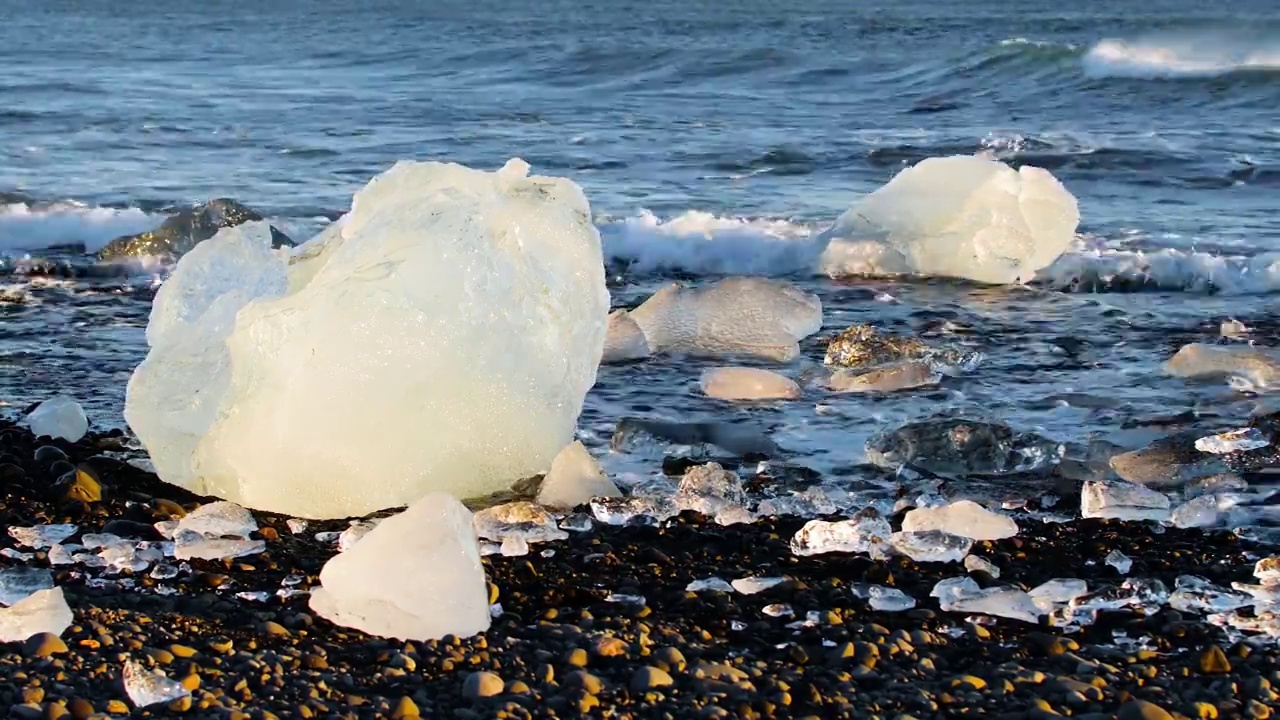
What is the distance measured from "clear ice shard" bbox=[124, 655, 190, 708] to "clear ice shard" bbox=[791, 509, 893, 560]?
1.63 meters

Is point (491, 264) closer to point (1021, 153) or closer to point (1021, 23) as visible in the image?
point (1021, 153)

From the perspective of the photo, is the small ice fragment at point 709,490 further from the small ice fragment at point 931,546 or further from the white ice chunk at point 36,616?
the white ice chunk at point 36,616

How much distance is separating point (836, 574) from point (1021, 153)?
33.1 feet

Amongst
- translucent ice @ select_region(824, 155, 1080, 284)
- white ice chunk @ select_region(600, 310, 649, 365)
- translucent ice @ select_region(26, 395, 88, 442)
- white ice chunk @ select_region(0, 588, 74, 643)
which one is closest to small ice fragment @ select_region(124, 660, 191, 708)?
white ice chunk @ select_region(0, 588, 74, 643)

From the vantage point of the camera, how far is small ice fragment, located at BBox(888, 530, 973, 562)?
401 cm

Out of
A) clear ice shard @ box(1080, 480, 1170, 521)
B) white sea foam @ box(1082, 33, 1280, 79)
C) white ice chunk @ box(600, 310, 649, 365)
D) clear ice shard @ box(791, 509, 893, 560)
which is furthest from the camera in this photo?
white sea foam @ box(1082, 33, 1280, 79)

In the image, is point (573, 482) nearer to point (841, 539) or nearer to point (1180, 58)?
point (841, 539)

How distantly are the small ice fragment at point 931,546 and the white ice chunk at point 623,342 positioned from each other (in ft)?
7.69

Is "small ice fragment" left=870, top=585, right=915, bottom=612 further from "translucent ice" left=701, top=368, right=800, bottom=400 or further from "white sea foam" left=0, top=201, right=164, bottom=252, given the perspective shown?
"white sea foam" left=0, top=201, right=164, bottom=252

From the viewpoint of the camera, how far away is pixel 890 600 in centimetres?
373

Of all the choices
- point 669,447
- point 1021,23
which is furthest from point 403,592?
point 1021,23

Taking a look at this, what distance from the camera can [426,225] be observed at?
4.47 metres

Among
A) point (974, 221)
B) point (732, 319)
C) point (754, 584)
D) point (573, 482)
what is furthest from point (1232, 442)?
point (974, 221)

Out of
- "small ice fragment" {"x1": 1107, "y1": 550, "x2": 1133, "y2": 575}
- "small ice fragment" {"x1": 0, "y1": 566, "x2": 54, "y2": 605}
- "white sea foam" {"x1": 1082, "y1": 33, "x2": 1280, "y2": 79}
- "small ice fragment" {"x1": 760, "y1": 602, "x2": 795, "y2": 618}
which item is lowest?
"white sea foam" {"x1": 1082, "y1": 33, "x2": 1280, "y2": 79}
